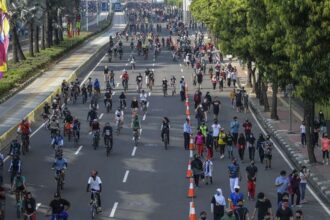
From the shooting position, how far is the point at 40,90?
58.8 meters

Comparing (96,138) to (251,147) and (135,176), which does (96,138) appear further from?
(251,147)

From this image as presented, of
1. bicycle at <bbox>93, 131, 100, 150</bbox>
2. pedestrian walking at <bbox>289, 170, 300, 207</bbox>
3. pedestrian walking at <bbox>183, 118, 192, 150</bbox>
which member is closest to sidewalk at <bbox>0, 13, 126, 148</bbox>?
bicycle at <bbox>93, 131, 100, 150</bbox>

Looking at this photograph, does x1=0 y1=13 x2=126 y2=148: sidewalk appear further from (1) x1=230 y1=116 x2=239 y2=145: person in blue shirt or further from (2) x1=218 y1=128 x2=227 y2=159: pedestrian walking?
(1) x1=230 y1=116 x2=239 y2=145: person in blue shirt

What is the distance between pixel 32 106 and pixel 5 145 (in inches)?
541

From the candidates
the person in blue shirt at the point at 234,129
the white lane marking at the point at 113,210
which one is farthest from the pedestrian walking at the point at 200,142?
the white lane marking at the point at 113,210

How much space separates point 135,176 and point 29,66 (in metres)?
40.8

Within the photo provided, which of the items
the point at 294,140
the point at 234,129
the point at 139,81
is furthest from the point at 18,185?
the point at 139,81

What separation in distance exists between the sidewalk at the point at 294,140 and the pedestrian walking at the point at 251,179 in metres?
2.41

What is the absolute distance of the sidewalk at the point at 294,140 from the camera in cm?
2947

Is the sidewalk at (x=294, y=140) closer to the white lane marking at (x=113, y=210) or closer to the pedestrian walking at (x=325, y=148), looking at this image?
the pedestrian walking at (x=325, y=148)

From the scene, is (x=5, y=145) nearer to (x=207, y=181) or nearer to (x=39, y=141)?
(x=39, y=141)

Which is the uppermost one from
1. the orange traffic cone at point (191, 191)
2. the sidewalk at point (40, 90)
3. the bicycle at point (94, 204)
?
the bicycle at point (94, 204)

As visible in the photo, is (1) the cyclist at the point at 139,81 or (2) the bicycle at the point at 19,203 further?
(1) the cyclist at the point at 139,81

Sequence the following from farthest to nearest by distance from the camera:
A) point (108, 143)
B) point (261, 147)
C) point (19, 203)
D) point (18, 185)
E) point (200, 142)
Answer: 1. point (108, 143)
2. point (200, 142)
3. point (261, 147)
4. point (18, 185)
5. point (19, 203)
